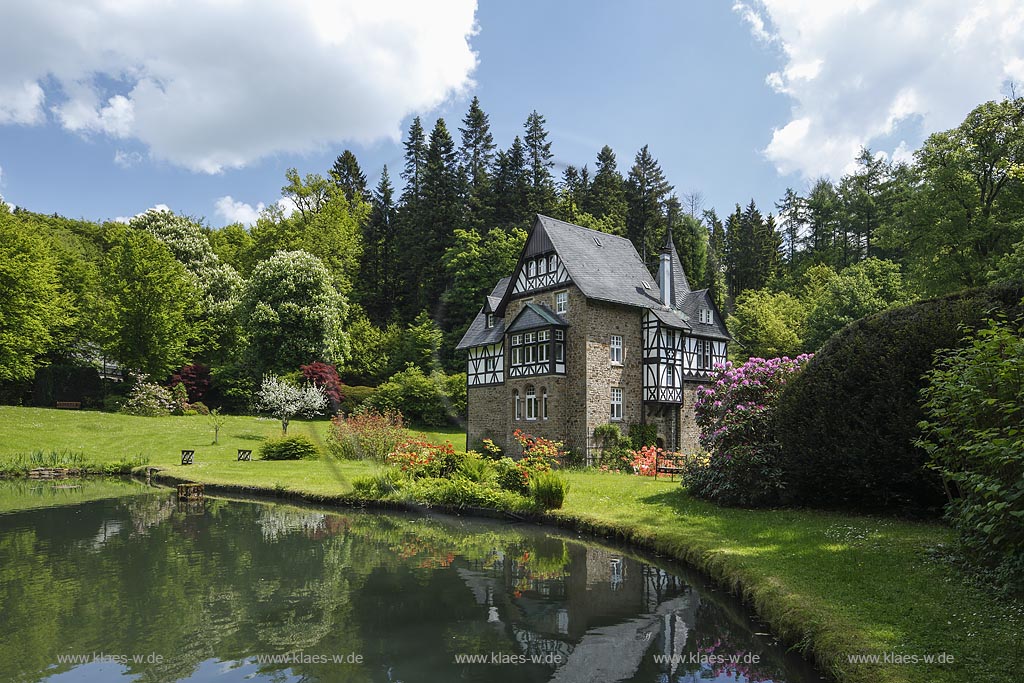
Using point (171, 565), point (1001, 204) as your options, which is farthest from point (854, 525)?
point (1001, 204)

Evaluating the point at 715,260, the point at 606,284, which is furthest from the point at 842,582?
the point at 715,260

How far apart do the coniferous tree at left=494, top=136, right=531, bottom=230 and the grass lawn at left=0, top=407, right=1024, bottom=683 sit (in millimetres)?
32766

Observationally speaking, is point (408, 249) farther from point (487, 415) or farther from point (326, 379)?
point (487, 415)

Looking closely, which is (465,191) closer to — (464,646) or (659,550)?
(659,550)

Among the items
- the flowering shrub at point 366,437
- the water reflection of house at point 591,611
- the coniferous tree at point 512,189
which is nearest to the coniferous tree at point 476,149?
the coniferous tree at point 512,189

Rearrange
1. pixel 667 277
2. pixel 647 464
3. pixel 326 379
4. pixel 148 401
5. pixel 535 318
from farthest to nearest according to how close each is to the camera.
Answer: pixel 326 379
pixel 148 401
pixel 667 277
pixel 535 318
pixel 647 464

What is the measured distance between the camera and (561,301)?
28.4 m

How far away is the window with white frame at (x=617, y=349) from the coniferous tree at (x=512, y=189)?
21.4 m

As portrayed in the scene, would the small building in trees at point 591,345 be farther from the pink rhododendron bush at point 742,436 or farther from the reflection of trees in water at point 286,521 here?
the reflection of trees in water at point 286,521

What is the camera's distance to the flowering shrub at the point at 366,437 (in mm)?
24453

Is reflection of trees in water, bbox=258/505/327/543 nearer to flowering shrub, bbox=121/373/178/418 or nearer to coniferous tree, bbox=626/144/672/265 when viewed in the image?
flowering shrub, bbox=121/373/178/418

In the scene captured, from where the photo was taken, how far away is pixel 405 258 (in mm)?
52000

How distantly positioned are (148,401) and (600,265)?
88.7 ft

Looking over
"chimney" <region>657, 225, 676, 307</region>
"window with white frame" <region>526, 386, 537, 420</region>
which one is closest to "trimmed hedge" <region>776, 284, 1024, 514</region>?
"window with white frame" <region>526, 386, 537, 420</region>
